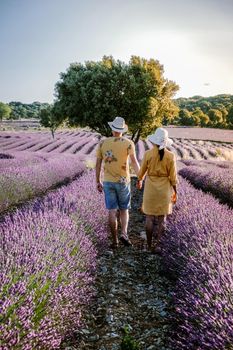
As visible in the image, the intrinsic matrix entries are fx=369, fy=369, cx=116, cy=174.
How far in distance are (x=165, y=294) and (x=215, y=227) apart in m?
0.89

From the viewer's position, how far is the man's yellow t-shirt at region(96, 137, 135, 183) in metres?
5.10

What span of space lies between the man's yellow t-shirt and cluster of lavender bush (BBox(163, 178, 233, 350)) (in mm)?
1017

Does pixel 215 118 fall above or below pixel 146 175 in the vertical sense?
below

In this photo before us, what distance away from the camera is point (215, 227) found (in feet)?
13.1

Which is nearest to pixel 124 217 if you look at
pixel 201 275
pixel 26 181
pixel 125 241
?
pixel 125 241

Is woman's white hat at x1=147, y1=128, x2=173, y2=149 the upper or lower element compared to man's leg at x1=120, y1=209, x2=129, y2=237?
upper

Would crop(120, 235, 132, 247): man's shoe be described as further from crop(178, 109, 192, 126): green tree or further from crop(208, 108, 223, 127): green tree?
crop(208, 108, 223, 127): green tree

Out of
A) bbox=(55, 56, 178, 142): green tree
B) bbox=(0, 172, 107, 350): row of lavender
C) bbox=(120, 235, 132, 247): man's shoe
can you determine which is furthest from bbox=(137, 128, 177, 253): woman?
bbox=(55, 56, 178, 142): green tree

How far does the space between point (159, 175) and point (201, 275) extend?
217 cm

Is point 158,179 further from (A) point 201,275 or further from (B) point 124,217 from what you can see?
(A) point 201,275

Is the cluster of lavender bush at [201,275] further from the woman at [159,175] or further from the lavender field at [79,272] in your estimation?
the woman at [159,175]

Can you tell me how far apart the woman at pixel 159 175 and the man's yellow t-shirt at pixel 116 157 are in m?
0.25

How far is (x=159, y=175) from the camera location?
4.96 meters

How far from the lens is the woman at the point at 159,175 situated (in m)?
4.87
